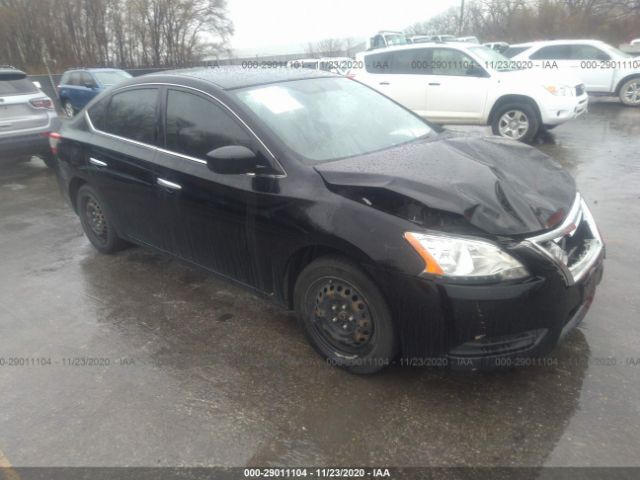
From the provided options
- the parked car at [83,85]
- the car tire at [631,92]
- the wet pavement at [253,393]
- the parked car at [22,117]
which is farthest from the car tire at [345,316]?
the parked car at [83,85]

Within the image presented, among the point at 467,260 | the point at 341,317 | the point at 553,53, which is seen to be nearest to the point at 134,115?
the point at 341,317

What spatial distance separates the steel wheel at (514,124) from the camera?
9.16 meters

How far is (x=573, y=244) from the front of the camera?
9.36 feet

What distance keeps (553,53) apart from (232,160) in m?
13.2

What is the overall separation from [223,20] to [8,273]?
1418 inches

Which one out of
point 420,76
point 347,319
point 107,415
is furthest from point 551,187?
point 420,76

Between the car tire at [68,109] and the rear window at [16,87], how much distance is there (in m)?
8.12

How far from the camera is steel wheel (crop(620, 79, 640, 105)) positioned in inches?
513

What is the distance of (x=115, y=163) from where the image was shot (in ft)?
13.8

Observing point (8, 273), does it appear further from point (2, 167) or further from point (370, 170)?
point (2, 167)

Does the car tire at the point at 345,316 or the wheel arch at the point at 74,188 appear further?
the wheel arch at the point at 74,188

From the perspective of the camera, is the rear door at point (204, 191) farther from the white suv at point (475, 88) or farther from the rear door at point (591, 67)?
the rear door at point (591, 67)

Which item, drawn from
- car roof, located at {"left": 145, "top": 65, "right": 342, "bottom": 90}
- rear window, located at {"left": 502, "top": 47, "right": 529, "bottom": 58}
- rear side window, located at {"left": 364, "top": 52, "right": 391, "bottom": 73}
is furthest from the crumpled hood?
rear window, located at {"left": 502, "top": 47, "right": 529, "bottom": 58}

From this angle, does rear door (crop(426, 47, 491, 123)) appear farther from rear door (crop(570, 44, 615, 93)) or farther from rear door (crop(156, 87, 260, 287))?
rear door (crop(156, 87, 260, 287))
